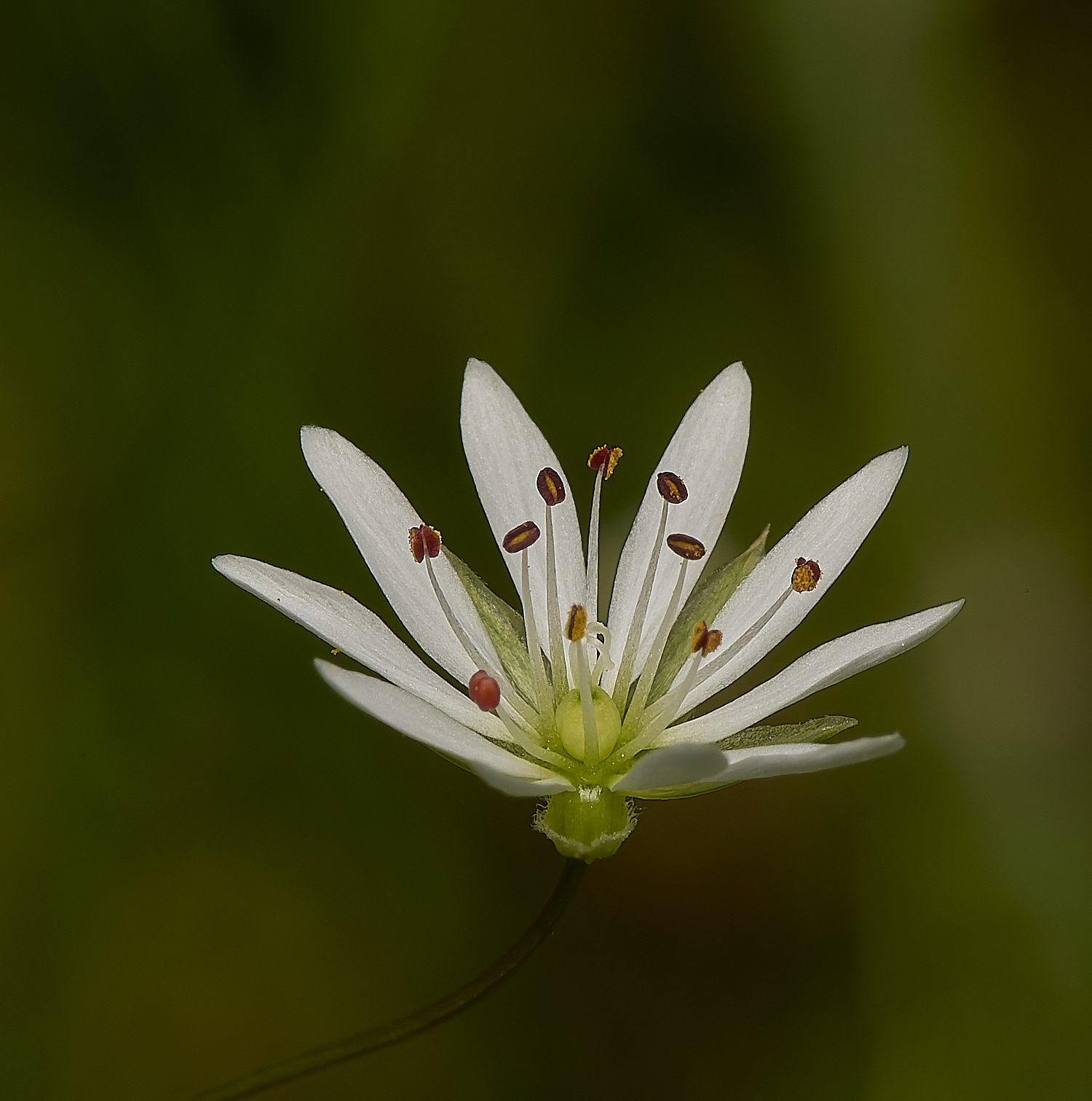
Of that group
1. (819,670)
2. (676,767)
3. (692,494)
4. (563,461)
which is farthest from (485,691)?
(563,461)

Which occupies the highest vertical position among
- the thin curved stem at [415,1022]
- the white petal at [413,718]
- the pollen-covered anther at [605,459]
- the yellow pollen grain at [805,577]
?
the pollen-covered anther at [605,459]

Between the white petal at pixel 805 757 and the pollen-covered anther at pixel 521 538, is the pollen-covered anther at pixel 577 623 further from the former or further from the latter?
the white petal at pixel 805 757

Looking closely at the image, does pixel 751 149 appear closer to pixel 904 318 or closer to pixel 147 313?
pixel 904 318

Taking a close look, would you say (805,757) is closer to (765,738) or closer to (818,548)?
(765,738)

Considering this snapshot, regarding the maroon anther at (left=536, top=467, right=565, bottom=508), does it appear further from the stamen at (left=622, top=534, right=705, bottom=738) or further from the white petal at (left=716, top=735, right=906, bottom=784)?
the white petal at (left=716, top=735, right=906, bottom=784)

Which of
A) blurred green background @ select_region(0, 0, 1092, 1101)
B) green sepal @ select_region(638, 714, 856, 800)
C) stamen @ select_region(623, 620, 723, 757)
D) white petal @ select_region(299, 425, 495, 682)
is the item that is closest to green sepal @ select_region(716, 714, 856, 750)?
green sepal @ select_region(638, 714, 856, 800)

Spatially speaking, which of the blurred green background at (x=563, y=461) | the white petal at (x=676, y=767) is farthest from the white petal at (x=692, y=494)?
the blurred green background at (x=563, y=461)
